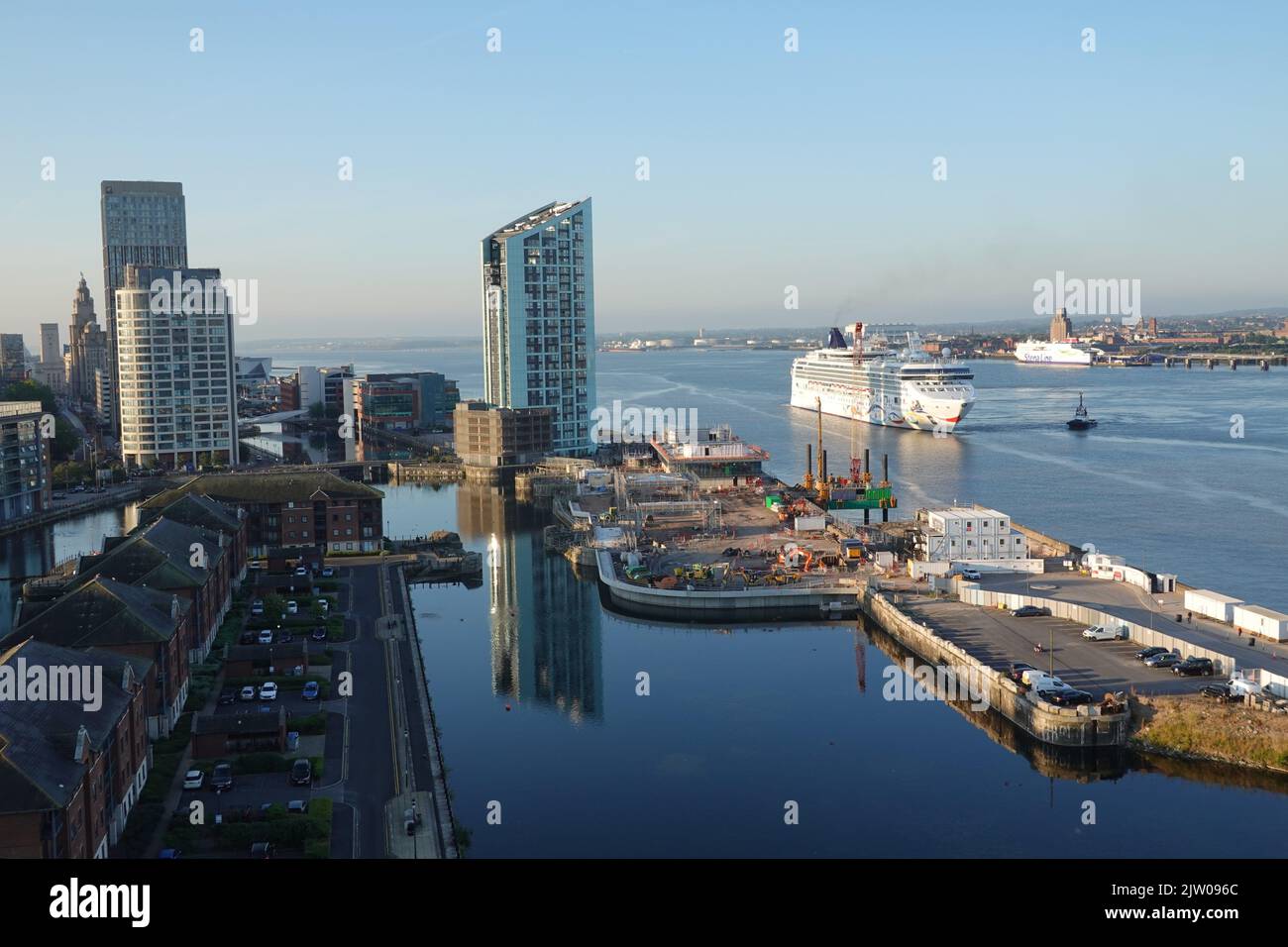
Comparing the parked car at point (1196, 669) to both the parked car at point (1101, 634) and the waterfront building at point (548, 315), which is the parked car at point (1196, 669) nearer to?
the parked car at point (1101, 634)

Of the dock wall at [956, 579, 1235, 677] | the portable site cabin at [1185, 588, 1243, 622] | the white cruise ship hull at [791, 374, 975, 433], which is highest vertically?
the white cruise ship hull at [791, 374, 975, 433]

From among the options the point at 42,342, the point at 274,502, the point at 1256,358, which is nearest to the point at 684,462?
the point at 274,502

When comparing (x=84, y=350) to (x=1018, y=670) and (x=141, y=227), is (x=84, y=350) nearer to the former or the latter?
(x=141, y=227)

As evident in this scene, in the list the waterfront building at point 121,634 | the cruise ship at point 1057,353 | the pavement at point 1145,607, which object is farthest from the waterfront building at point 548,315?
the cruise ship at point 1057,353

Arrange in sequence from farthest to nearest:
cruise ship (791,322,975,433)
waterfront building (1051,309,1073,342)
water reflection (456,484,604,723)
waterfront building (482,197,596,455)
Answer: waterfront building (1051,309,1073,342) < cruise ship (791,322,975,433) < waterfront building (482,197,596,455) < water reflection (456,484,604,723)

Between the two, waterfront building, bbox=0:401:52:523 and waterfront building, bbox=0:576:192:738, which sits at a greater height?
waterfront building, bbox=0:401:52:523

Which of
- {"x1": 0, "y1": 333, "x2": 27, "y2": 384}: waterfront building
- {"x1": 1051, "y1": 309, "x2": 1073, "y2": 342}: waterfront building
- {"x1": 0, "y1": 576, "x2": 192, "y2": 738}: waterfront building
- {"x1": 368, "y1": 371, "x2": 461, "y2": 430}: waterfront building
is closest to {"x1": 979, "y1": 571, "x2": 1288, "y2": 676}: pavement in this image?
{"x1": 0, "y1": 576, "x2": 192, "y2": 738}: waterfront building

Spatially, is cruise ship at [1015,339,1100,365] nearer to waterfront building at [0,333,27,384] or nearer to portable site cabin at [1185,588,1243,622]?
waterfront building at [0,333,27,384]
